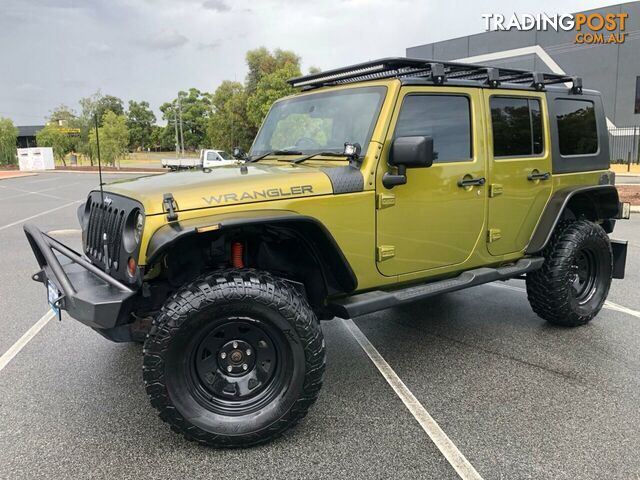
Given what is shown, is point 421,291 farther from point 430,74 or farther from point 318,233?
point 430,74

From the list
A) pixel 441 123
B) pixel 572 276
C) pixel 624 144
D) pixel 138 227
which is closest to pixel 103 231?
pixel 138 227

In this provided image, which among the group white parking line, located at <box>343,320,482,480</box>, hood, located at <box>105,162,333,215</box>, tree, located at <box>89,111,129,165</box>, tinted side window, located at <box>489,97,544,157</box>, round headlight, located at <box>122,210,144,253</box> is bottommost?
white parking line, located at <box>343,320,482,480</box>

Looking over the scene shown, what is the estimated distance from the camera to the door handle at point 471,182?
374cm

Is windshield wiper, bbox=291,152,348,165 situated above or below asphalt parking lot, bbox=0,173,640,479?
above

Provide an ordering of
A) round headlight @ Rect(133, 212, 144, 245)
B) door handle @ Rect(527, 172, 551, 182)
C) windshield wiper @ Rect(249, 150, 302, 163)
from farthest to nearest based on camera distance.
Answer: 1. door handle @ Rect(527, 172, 551, 182)
2. windshield wiper @ Rect(249, 150, 302, 163)
3. round headlight @ Rect(133, 212, 144, 245)

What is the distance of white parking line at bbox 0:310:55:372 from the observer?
402 centimetres

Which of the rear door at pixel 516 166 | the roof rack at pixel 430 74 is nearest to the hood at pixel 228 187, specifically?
the roof rack at pixel 430 74

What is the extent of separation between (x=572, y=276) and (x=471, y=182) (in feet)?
5.15

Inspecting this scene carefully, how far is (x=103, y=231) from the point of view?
3248 millimetres

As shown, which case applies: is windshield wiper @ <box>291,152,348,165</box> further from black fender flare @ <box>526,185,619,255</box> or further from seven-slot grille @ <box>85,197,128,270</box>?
black fender flare @ <box>526,185,619,255</box>

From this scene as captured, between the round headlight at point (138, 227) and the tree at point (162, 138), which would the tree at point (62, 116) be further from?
the round headlight at point (138, 227)

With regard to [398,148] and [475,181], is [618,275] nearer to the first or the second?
[475,181]

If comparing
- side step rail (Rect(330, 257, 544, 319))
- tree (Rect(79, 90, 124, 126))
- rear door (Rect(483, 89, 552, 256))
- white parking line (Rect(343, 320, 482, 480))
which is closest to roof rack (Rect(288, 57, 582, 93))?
rear door (Rect(483, 89, 552, 256))

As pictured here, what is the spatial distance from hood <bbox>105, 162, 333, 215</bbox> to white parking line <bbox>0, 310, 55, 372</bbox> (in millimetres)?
1746
